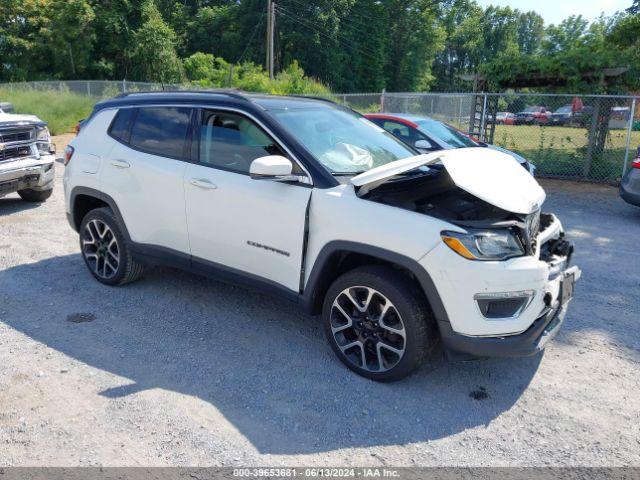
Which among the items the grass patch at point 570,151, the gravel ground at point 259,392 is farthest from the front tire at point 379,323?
the grass patch at point 570,151

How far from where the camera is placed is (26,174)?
25.3 feet

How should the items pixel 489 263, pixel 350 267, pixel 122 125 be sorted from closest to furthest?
pixel 489 263, pixel 350 267, pixel 122 125

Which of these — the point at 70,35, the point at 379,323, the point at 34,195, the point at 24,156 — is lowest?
the point at 34,195

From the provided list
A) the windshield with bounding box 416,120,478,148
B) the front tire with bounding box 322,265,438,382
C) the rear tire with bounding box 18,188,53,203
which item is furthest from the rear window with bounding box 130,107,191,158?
the windshield with bounding box 416,120,478,148

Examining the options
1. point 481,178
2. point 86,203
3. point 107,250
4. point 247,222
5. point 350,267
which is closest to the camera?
point 481,178

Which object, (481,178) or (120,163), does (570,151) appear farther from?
(120,163)

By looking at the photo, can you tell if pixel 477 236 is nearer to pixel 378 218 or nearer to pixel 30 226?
pixel 378 218

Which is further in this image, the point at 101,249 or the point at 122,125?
the point at 101,249

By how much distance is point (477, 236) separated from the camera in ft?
10.7

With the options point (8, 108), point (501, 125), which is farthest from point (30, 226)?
point (501, 125)

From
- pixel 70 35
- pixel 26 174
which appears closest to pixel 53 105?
pixel 26 174

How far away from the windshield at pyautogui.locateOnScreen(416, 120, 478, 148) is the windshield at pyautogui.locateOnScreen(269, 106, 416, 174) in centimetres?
464

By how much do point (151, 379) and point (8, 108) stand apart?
26.3ft

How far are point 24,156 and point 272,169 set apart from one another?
19.0 feet
